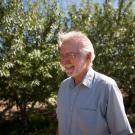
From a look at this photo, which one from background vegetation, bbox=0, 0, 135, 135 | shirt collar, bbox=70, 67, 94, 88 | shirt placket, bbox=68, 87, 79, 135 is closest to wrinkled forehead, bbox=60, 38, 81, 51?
shirt collar, bbox=70, 67, 94, 88

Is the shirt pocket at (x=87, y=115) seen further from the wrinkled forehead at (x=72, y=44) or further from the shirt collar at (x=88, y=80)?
the wrinkled forehead at (x=72, y=44)

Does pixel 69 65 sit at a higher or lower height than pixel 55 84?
higher

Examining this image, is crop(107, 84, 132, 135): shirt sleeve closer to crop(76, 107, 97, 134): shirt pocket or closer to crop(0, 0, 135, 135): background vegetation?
crop(76, 107, 97, 134): shirt pocket

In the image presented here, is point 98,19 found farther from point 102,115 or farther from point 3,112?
point 102,115

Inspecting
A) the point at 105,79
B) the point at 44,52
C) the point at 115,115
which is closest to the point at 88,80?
the point at 105,79

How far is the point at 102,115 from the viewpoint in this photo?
3.72 meters

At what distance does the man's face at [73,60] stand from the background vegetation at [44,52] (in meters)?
4.92

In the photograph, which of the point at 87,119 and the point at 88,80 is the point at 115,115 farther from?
the point at 88,80

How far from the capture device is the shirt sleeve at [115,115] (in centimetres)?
366

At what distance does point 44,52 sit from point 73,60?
5909 millimetres

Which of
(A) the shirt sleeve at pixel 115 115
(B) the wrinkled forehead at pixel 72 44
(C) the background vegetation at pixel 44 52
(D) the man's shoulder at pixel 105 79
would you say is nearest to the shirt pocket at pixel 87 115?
(A) the shirt sleeve at pixel 115 115

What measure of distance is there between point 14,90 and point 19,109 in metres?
1.55

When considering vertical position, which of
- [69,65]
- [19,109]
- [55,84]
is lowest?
[19,109]

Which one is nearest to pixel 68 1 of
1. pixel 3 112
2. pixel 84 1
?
pixel 84 1
